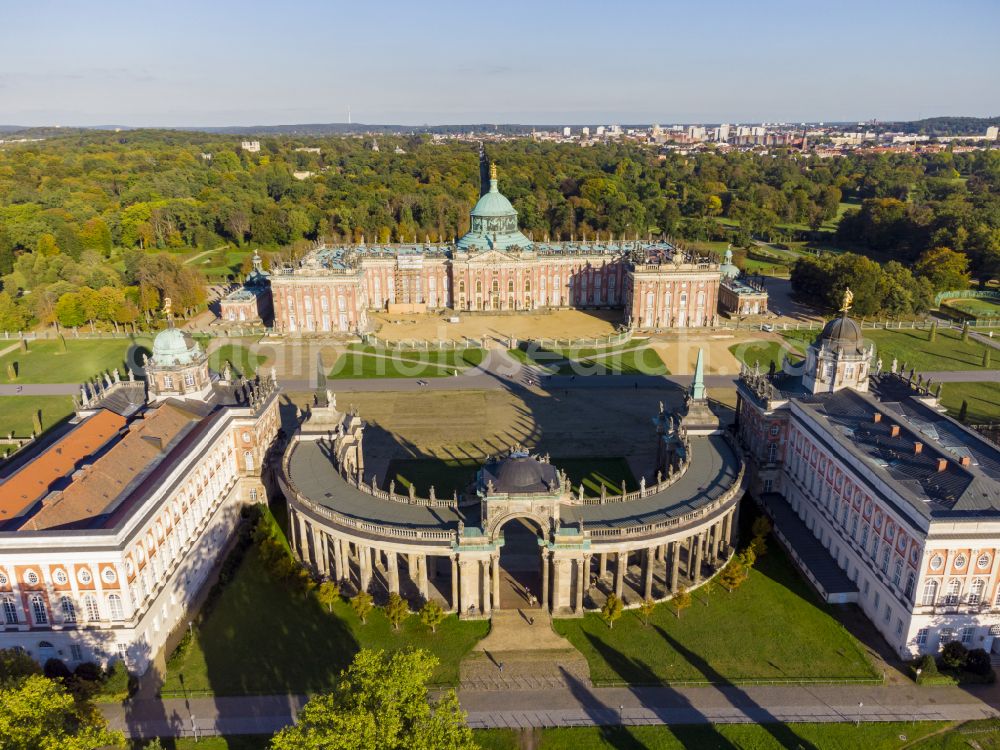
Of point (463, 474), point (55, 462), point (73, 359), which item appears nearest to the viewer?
point (55, 462)

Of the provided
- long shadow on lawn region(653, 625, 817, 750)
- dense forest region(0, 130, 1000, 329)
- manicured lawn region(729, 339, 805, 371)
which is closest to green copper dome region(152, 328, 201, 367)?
long shadow on lawn region(653, 625, 817, 750)

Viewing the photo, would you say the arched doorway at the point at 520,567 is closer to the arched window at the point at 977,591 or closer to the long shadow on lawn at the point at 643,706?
the long shadow on lawn at the point at 643,706

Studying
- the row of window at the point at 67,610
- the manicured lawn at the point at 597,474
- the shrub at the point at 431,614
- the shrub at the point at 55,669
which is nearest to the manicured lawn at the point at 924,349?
the manicured lawn at the point at 597,474

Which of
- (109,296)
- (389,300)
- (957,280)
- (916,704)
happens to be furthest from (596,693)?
(957,280)

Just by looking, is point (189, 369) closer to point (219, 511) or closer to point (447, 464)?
point (219, 511)

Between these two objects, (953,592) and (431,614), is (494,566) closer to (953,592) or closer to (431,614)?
(431,614)

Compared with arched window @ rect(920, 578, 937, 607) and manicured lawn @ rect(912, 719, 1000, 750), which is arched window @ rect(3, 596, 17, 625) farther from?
arched window @ rect(920, 578, 937, 607)

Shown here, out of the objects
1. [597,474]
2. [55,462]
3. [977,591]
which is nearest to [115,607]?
[55,462]
